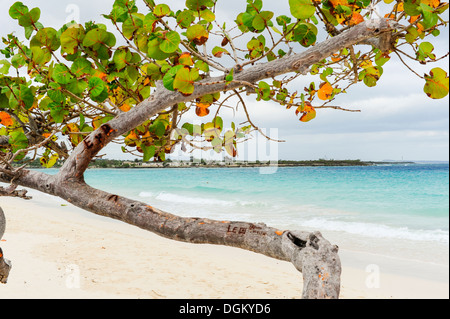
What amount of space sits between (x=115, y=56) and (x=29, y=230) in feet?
28.0

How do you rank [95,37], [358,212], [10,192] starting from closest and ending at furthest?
[95,37]
[10,192]
[358,212]

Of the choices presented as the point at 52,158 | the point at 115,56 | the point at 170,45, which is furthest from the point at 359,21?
the point at 52,158

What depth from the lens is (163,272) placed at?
6.26m

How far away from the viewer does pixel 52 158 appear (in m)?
2.75

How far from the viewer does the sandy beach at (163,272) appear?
517 cm

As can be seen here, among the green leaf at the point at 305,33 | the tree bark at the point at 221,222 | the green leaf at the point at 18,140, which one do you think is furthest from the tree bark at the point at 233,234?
the green leaf at the point at 305,33

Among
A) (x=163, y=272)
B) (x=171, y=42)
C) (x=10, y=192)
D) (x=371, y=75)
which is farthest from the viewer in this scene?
(x=163, y=272)

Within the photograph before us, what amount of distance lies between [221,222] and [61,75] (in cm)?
98

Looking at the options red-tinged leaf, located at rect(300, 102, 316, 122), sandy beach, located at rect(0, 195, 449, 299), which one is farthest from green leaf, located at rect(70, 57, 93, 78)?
sandy beach, located at rect(0, 195, 449, 299)

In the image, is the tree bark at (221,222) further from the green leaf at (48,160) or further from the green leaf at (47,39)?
the green leaf at (48,160)

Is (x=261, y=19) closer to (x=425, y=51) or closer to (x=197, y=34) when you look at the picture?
(x=197, y=34)

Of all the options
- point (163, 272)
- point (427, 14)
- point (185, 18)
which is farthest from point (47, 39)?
point (163, 272)

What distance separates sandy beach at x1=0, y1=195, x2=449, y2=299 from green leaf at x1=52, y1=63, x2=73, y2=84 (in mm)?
3658
